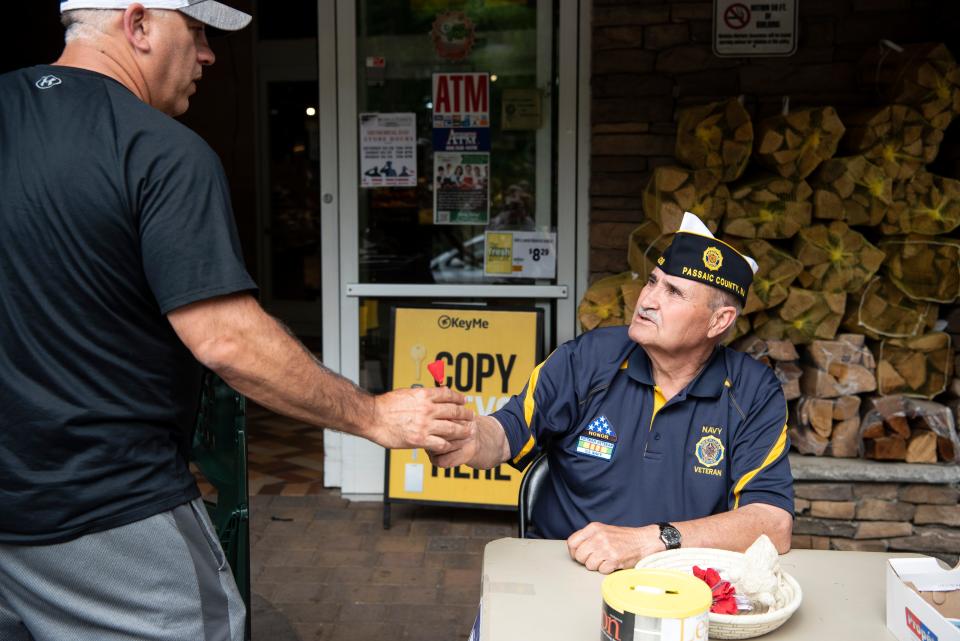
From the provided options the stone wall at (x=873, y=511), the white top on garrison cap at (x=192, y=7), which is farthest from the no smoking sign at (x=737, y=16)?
the white top on garrison cap at (x=192, y=7)

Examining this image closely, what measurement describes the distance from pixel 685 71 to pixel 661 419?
2.49 meters

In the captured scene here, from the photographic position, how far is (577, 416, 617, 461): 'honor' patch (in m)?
2.51

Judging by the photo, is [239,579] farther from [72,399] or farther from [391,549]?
[391,549]

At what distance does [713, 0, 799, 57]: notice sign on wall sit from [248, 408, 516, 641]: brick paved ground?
2.58 meters

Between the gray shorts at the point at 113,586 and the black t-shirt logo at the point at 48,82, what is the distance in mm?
820

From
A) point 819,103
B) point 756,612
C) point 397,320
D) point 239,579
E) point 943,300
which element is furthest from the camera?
point 397,320

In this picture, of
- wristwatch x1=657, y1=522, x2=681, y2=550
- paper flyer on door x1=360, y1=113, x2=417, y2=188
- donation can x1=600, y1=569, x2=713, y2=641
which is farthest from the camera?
paper flyer on door x1=360, y1=113, x2=417, y2=188

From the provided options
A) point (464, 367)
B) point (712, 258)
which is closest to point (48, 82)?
point (712, 258)

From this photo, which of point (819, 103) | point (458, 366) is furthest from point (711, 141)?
point (458, 366)

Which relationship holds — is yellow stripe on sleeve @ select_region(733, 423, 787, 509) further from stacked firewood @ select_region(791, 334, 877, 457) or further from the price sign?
the price sign

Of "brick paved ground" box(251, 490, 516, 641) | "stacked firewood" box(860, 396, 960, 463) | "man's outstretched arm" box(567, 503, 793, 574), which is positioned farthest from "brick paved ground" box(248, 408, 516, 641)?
"stacked firewood" box(860, 396, 960, 463)

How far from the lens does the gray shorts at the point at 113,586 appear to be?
5.59ft

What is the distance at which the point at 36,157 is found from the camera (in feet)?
5.34

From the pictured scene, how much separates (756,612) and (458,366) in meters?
3.01
